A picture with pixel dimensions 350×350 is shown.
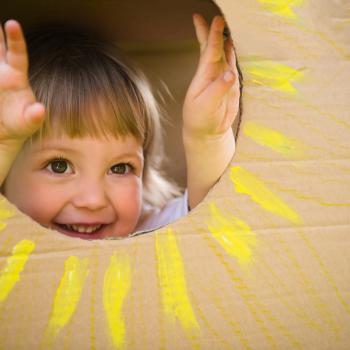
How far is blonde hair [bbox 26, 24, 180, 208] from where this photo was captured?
77 centimetres

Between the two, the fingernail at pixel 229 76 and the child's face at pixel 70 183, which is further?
the child's face at pixel 70 183

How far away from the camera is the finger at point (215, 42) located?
24.7 inches

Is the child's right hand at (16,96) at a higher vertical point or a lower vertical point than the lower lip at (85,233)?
higher

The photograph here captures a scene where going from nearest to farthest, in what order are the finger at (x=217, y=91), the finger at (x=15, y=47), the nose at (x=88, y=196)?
the finger at (x=15, y=47), the finger at (x=217, y=91), the nose at (x=88, y=196)

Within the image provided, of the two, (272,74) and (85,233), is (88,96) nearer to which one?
(85,233)

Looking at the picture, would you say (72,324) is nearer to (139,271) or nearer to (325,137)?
(139,271)

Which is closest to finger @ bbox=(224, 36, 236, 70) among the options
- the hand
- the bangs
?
the hand

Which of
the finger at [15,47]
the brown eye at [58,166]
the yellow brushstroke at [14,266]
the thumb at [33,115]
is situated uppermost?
the finger at [15,47]

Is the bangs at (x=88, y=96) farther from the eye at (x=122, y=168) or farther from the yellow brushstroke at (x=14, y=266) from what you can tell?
the yellow brushstroke at (x=14, y=266)

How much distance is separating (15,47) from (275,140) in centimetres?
29

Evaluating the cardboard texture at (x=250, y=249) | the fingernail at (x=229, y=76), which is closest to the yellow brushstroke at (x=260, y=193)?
the cardboard texture at (x=250, y=249)

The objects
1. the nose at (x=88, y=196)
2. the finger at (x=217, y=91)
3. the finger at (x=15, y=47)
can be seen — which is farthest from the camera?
the nose at (x=88, y=196)

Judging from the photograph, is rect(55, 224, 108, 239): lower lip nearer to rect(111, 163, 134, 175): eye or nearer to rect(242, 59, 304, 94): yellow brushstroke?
rect(111, 163, 134, 175): eye

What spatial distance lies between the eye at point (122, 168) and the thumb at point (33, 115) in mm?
292
